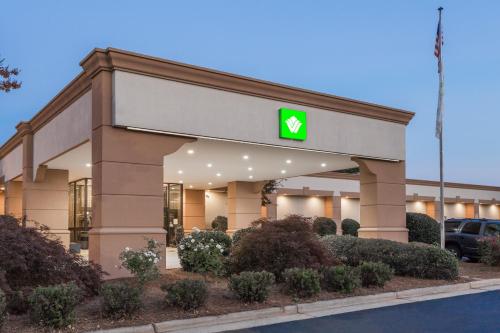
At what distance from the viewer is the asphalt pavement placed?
360 inches

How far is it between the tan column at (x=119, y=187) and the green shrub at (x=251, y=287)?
4166 millimetres

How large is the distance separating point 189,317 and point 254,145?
896 centimetres

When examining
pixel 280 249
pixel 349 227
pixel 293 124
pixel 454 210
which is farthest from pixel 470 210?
pixel 280 249

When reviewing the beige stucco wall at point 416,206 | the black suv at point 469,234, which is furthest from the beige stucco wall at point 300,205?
the black suv at point 469,234

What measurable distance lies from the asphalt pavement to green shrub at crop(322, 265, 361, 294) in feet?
3.52

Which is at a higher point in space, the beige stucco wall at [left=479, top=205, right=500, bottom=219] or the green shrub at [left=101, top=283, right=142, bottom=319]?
the beige stucco wall at [left=479, top=205, right=500, bottom=219]

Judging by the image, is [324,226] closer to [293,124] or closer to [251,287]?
[293,124]

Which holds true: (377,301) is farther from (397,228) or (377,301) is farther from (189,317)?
(397,228)

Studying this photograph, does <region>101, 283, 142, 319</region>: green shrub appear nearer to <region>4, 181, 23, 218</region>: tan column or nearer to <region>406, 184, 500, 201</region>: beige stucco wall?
<region>4, 181, 23, 218</region>: tan column

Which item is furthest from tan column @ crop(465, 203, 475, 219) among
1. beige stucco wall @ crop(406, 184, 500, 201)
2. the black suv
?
the black suv

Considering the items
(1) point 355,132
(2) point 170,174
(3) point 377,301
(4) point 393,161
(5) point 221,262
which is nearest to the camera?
(3) point 377,301

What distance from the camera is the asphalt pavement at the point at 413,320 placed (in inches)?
360

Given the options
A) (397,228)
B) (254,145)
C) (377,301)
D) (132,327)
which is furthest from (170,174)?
(132,327)

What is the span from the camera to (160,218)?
48.8 ft
